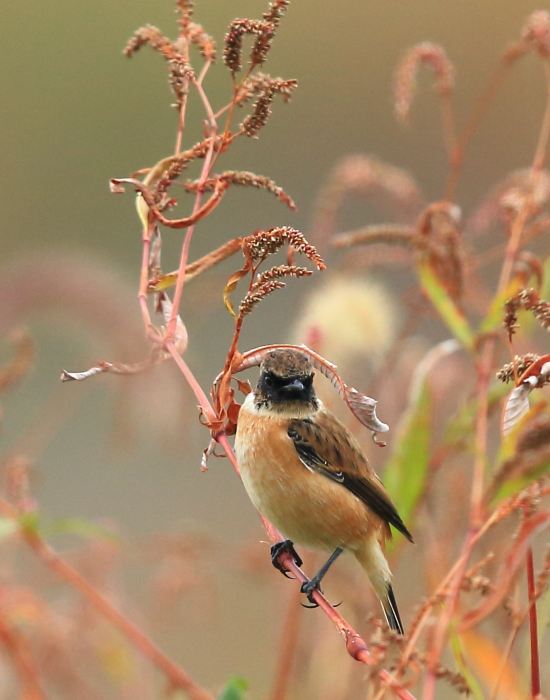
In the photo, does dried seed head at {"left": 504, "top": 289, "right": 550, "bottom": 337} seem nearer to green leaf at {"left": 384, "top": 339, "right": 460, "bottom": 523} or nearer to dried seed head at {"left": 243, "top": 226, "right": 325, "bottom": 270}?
dried seed head at {"left": 243, "top": 226, "right": 325, "bottom": 270}

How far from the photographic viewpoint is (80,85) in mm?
7992

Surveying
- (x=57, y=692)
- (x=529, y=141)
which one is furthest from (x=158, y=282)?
(x=529, y=141)

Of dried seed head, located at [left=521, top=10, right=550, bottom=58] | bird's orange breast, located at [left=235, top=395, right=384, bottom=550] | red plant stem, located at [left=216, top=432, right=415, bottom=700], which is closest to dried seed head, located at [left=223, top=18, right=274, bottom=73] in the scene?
red plant stem, located at [left=216, top=432, right=415, bottom=700]

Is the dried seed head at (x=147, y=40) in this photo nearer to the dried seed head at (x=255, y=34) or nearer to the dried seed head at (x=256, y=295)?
the dried seed head at (x=255, y=34)

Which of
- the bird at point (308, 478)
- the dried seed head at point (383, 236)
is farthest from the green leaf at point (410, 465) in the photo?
the dried seed head at point (383, 236)

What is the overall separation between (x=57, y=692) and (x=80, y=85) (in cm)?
650

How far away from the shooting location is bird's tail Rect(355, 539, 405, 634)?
96.2 inches

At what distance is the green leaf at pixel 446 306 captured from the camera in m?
2.29

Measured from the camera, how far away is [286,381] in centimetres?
254

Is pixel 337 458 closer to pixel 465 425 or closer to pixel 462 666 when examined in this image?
pixel 465 425

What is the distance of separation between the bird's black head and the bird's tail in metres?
0.49

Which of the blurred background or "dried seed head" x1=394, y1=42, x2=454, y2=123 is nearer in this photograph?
"dried seed head" x1=394, y1=42, x2=454, y2=123

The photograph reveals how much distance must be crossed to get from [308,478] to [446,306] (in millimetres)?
639

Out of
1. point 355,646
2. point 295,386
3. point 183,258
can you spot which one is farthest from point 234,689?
point 295,386
